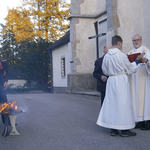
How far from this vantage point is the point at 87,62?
2198 centimetres

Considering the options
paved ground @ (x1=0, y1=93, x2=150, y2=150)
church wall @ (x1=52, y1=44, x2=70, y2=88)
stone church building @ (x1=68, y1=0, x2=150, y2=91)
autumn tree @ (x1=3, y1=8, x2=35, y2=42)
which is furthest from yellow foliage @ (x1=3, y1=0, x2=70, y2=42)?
paved ground @ (x1=0, y1=93, x2=150, y2=150)

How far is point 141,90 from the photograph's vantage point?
6.92 metres

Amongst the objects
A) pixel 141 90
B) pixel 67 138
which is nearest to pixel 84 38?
pixel 141 90

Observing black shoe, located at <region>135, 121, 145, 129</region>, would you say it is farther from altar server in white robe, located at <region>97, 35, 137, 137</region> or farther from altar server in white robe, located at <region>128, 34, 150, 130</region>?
altar server in white robe, located at <region>97, 35, 137, 137</region>

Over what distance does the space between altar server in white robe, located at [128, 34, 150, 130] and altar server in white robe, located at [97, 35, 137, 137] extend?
739mm

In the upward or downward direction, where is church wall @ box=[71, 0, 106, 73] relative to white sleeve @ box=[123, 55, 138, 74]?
upward

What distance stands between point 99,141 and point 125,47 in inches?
378

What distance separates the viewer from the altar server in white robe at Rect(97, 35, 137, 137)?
600 cm

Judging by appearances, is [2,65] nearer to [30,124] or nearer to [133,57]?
[30,124]

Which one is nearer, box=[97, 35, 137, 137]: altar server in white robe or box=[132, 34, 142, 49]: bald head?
box=[97, 35, 137, 137]: altar server in white robe

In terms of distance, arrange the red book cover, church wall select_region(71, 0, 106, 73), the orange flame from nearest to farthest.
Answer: the orange flame → the red book cover → church wall select_region(71, 0, 106, 73)

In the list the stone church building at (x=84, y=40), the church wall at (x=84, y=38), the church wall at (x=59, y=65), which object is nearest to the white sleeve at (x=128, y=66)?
the stone church building at (x=84, y=40)

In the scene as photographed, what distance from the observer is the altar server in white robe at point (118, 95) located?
19.7 feet

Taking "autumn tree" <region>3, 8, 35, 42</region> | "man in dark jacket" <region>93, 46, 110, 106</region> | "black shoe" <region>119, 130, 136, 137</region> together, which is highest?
"autumn tree" <region>3, 8, 35, 42</region>
